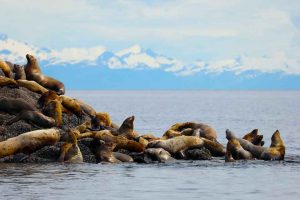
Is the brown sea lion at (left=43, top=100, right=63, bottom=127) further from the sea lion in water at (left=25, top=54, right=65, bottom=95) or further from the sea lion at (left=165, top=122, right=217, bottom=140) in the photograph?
the sea lion at (left=165, top=122, right=217, bottom=140)

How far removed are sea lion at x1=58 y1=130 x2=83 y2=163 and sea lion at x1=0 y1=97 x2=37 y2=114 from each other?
3356 mm

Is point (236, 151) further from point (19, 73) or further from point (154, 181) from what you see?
point (19, 73)

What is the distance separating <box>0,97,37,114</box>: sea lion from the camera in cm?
3462

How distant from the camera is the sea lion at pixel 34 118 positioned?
33.9m

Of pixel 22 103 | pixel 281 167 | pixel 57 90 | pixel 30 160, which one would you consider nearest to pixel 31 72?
pixel 57 90

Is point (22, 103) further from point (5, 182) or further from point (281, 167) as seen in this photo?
point (281, 167)

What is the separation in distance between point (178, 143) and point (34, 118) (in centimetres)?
646

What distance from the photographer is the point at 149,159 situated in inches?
1292

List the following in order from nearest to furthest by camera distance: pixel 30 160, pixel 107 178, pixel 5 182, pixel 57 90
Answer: pixel 5 182 → pixel 107 178 → pixel 30 160 → pixel 57 90

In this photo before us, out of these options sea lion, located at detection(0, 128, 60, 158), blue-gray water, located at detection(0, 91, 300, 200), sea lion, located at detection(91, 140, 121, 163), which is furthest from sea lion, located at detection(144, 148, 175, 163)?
sea lion, located at detection(0, 128, 60, 158)

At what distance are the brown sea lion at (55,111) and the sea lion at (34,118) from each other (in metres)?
0.49

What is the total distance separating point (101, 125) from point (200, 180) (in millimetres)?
9563

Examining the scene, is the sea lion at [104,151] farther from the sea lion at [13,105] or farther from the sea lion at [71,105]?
the sea lion at [13,105]

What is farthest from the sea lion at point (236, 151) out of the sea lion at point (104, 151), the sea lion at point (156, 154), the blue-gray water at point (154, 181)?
the sea lion at point (104, 151)
